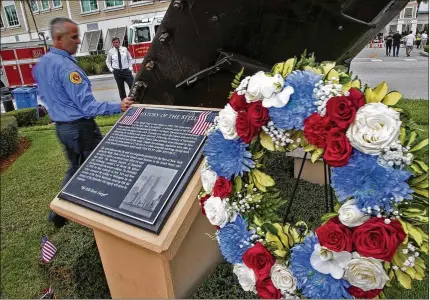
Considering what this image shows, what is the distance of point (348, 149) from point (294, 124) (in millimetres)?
256

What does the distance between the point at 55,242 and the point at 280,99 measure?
82.7 inches

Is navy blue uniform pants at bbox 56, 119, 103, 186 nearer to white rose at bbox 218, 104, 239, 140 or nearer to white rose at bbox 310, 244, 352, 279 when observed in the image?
white rose at bbox 218, 104, 239, 140

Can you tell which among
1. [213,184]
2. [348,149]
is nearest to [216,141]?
[213,184]

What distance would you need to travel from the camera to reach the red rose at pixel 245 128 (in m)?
1.52

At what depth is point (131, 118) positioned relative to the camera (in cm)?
260

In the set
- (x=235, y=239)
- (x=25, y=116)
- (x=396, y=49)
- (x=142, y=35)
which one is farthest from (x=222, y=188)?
(x=396, y=49)

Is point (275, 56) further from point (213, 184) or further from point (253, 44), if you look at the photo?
point (213, 184)

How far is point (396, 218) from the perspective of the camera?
1229 mm

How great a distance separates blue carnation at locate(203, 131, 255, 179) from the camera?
1589 mm

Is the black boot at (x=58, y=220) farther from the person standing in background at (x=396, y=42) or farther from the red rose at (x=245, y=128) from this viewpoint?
the person standing in background at (x=396, y=42)

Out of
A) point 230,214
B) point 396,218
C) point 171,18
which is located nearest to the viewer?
point 396,218

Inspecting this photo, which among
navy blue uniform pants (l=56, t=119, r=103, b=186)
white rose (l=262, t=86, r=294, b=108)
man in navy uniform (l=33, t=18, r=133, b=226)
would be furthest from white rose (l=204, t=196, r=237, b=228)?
navy blue uniform pants (l=56, t=119, r=103, b=186)

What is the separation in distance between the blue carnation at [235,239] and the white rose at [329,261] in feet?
1.13

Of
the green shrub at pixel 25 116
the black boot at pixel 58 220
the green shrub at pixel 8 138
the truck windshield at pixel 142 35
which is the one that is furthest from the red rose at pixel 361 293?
the truck windshield at pixel 142 35
